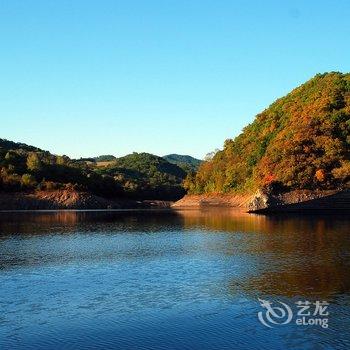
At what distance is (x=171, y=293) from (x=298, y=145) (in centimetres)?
9070

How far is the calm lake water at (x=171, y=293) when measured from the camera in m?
18.7

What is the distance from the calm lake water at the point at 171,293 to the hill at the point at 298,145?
59301mm

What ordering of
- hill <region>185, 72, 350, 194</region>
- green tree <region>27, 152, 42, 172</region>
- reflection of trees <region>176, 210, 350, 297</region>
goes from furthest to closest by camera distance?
green tree <region>27, 152, 42, 172</region> → hill <region>185, 72, 350, 194</region> → reflection of trees <region>176, 210, 350, 297</region>

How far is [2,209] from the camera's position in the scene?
138 m

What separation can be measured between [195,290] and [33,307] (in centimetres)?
825

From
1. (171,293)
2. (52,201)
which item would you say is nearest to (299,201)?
(52,201)

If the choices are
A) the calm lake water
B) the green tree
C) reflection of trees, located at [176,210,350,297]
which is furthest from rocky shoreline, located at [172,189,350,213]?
the green tree

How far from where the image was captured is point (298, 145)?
11156 centimetres

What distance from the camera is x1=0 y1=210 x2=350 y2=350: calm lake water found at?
61.4ft

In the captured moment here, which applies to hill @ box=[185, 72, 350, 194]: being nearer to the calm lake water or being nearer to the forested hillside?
the forested hillside

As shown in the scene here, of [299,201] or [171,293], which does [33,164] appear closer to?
[299,201]

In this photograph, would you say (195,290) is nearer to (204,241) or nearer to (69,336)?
(69,336)

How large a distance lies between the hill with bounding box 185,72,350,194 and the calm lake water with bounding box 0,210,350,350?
59.3 metres

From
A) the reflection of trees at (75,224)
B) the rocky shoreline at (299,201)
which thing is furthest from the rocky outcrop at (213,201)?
the reflection of trees at (75,224)
